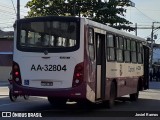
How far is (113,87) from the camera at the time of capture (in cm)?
1886

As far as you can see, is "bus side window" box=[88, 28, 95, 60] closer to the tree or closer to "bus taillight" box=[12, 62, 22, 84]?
"bus taillight" box=[12, 62, 22, 84]

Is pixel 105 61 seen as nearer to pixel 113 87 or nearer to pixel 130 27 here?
pixel 113 87

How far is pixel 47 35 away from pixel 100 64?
98.7 inches

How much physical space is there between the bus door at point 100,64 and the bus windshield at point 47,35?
1.64 m

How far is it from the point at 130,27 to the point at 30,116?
128ft

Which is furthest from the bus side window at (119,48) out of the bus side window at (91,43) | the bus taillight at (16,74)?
the bus taillight at (16,74)

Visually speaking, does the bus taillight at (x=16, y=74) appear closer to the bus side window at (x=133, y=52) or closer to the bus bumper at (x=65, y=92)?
the bus bumper at (x=65, y=92)

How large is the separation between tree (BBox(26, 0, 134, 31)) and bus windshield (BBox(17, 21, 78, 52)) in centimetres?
3536

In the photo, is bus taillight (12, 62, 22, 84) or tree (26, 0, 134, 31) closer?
bus taillight (12, 62, 22, 84)

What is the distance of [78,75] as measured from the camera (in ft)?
50.1

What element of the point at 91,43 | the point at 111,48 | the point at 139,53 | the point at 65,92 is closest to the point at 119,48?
the point at 111,48

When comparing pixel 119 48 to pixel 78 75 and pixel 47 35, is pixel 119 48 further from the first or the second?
pixel 78 75

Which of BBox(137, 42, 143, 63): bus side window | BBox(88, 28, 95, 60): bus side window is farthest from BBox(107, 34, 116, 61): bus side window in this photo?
BBox(137, 42, 143, 63): bus side window

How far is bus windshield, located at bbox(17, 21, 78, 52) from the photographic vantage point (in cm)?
1562
